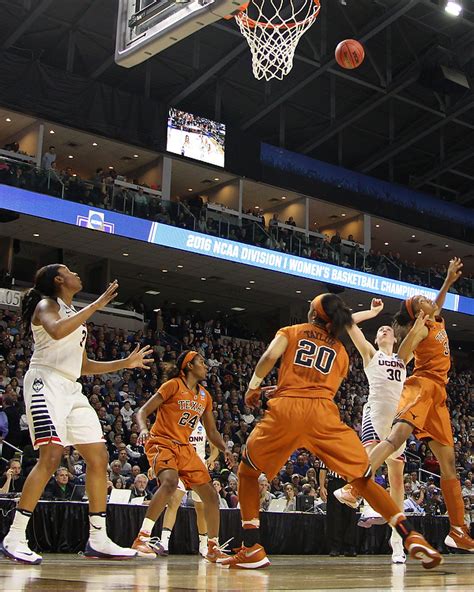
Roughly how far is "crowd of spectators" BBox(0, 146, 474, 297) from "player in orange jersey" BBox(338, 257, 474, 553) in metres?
16.2

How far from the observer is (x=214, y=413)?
19953 mm

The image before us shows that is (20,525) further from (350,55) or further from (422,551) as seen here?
(350,55)

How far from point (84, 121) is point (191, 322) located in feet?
24.9

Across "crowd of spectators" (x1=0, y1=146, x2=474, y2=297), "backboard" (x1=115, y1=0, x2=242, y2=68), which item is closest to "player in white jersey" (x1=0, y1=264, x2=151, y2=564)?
"backboard" (x1=115, y1=0, x2=242, y2=68)

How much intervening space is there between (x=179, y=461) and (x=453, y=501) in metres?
2.49

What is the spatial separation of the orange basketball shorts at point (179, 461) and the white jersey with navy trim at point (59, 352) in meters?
1.94

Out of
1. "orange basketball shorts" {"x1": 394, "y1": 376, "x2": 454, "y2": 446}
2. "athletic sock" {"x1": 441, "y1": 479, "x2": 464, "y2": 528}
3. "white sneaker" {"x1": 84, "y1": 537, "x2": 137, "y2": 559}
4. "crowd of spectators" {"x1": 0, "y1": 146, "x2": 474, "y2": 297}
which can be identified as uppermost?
"crowd of spectators" {"x1": 0, "y1": 146, "x2": 474, "y2": 297}

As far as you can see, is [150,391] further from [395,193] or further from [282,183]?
[395,193]

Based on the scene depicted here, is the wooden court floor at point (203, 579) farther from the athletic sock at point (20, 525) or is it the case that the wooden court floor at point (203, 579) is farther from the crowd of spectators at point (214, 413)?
the crowd of spectators at point (214, 413)

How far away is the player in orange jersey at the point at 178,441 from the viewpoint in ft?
24.9

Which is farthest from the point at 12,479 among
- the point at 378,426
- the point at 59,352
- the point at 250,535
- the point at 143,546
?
the point at 250,535

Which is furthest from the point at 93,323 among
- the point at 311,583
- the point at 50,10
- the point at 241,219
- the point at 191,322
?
the point at 311,583

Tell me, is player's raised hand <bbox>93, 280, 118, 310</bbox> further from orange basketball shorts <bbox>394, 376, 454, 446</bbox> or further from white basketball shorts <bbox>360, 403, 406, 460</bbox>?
white basketball shorts <bbox>360, 403, 406, 460</bbox>

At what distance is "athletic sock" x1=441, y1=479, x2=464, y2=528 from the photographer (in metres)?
6.95
